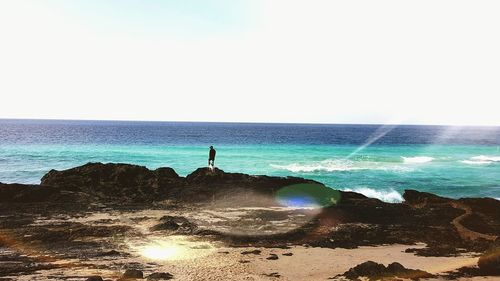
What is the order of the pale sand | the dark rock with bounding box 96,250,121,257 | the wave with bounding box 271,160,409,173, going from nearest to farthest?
the pale sand → the dark rock with bounding box 96,250,121,257 → the wave with bounding box 271,160,409,173

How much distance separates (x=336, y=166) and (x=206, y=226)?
34.8 meters

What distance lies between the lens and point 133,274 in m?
11.9

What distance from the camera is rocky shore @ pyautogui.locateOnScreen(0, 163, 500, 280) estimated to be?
13.0 m

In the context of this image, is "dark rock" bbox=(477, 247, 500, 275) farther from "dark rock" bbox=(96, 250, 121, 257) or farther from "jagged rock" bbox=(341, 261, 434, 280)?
"dark rock" bbox=(96, 250, 121, 257)

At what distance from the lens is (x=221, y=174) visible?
2773 cm

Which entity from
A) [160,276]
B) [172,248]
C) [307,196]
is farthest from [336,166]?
[160,276]

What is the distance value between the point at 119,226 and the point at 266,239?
663 cm

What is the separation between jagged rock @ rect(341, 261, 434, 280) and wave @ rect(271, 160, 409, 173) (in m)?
34.1

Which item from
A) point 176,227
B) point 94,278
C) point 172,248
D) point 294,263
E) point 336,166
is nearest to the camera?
point 94,278

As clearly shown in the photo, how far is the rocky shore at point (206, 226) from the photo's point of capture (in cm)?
1305

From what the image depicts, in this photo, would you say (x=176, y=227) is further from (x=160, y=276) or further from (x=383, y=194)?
(x=383, y=194)

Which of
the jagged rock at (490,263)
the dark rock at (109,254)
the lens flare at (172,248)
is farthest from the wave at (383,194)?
the dark rock at (109,254)

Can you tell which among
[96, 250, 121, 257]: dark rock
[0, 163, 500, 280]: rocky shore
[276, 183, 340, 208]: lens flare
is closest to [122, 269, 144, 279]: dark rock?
[0, 163, 500, 280]: rocky shore

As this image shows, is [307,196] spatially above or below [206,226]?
above
